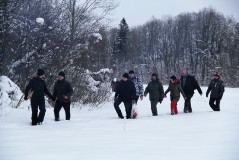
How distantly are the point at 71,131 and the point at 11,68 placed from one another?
7.21 meters

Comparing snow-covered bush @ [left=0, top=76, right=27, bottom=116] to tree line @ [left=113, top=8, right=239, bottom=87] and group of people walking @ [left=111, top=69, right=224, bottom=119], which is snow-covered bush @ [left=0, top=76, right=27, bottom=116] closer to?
group of people walking @ [left=111, top=69, right=224, bottom=119]

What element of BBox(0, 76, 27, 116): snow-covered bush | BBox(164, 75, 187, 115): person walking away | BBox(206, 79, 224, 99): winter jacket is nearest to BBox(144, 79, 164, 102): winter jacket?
BBox(164, 75, 187, 115): person walking away

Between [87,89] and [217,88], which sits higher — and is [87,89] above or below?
above

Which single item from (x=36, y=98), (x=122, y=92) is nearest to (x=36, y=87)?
(x=36, y=98)

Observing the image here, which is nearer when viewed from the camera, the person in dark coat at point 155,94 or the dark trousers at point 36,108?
the dark trousers at point 36,108

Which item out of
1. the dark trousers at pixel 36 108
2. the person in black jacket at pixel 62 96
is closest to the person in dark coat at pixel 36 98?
the dark trousers at pixel 36 108

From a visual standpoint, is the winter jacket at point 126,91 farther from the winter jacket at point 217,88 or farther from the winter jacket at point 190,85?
the winter jacket at point 217,88

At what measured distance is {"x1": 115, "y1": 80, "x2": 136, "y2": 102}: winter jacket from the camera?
12.1 meters

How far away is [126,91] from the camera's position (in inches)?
476

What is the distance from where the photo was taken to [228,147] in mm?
6242

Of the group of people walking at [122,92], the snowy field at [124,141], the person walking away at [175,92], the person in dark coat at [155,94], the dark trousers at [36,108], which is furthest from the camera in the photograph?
the person walking away at [175,92]

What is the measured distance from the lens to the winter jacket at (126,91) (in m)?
12.1

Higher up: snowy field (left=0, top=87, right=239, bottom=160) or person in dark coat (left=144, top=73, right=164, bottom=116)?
person in dark coat (left=144, top=73, right=164, bottom=116)

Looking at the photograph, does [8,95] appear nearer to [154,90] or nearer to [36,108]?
[36,108]
